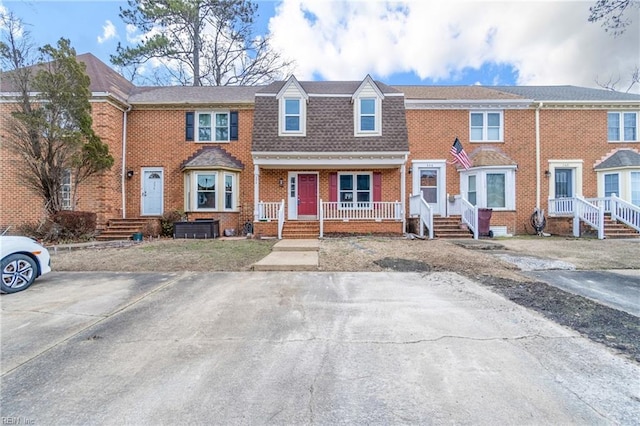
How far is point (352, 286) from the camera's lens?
5785mm

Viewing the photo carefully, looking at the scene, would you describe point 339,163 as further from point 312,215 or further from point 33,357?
point 33,357

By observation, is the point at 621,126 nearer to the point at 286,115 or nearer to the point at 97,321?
the point at 286,115

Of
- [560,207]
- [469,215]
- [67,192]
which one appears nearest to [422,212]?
[469,215]

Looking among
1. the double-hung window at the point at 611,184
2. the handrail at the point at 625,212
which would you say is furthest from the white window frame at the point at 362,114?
the double-hung window at the point at 611,184

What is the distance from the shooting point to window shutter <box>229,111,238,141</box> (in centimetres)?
1491

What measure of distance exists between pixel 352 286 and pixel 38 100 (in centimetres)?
1289

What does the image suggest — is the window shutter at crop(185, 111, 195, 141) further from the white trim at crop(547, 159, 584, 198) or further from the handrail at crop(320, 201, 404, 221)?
the white trim at crop(547, 159, 584, 198)

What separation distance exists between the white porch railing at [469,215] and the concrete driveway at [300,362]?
843 centimetres

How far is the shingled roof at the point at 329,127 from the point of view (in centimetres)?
1347

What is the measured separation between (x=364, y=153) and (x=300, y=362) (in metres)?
11.3

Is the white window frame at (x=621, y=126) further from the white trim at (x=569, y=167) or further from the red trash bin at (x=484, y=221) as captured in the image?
the red trash bin at (x=484, y=221)

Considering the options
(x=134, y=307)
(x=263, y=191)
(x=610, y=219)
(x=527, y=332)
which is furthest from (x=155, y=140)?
(x=610, y=219)

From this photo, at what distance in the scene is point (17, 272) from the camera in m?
5.40

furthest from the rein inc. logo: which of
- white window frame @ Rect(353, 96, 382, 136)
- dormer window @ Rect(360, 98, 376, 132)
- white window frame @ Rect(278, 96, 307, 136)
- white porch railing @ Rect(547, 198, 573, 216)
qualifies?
white porch railing @ Rect(547, 198, 573, 216)
